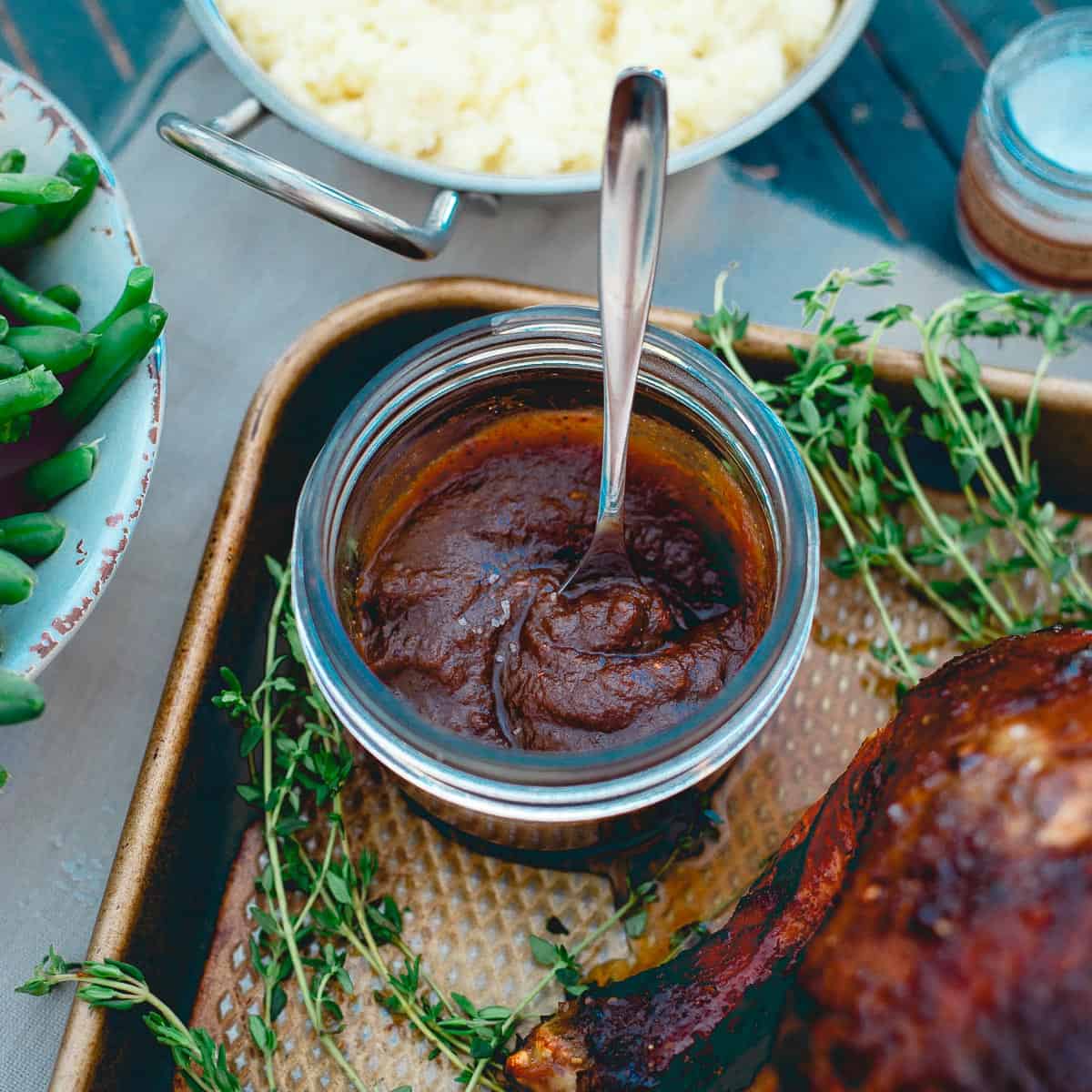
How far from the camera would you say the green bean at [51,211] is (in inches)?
45.4

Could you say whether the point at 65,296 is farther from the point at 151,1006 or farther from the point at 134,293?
the point at 151,1006

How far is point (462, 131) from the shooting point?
134 centimetres

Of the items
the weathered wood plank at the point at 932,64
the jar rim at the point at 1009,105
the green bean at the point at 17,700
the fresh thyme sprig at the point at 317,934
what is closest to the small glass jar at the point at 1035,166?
the jar rim at the point at 1009,105

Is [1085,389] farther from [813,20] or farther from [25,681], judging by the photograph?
[25,681]

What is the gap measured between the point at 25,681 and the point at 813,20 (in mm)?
1116

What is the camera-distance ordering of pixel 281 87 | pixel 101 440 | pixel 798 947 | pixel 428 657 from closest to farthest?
1. pixel 798 947
2. pixel 428 657
3. pixel 101 440
4. pixel 281 87

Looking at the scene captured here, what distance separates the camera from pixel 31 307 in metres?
1.12

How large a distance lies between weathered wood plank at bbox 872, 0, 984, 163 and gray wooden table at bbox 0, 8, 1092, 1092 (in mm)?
195

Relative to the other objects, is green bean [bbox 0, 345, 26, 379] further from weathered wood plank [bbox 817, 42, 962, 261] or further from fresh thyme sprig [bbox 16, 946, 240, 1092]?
weathered wood plank [bbox 817, 42, 962, 261]

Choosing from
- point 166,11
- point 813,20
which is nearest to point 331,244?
point 166,11

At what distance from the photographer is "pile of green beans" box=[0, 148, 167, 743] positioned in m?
1.06

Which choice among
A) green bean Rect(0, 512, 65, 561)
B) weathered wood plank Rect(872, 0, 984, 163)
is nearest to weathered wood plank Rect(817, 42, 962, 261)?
weathered wood plank Rect(872, 0, 984, 163)

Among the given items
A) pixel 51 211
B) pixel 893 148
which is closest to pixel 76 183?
pixel 51 211

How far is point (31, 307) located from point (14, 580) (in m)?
0.27
